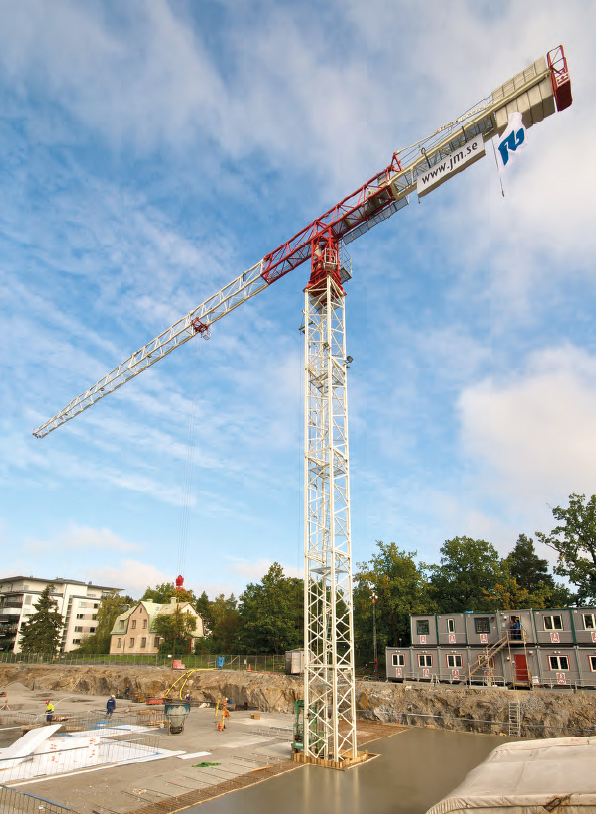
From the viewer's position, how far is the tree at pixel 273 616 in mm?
56844

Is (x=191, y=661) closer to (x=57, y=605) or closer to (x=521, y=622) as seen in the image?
(x=521, y=622)

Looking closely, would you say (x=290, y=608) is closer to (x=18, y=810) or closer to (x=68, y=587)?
(x=18, y=810)

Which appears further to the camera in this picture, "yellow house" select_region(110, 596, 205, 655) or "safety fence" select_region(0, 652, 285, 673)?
"yellow house" select_region(110, 596, 205, 655)

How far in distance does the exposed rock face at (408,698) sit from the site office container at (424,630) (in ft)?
12.3

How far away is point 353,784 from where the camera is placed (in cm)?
1839

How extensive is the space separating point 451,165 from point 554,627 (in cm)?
2826

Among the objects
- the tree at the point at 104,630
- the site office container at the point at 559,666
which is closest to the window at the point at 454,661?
the site office container at the point at 559,666

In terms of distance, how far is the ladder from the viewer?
27.4 meters

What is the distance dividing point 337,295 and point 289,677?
2798cm

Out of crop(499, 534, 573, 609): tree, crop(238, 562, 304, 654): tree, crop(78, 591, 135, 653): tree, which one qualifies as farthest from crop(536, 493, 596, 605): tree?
crop(78, 591, 135, 653): tree

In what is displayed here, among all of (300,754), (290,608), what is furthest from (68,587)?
(300,754)

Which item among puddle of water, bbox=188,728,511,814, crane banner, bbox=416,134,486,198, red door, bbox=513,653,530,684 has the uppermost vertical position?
crane banner, bbox=416,134,486,198

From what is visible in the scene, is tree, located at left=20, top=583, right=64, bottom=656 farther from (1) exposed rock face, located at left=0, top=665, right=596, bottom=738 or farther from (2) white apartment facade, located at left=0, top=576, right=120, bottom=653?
(1) exposed rock face, located at left=0, top=665, right=596, bottom=738

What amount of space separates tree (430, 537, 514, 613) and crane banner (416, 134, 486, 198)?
38046mm
